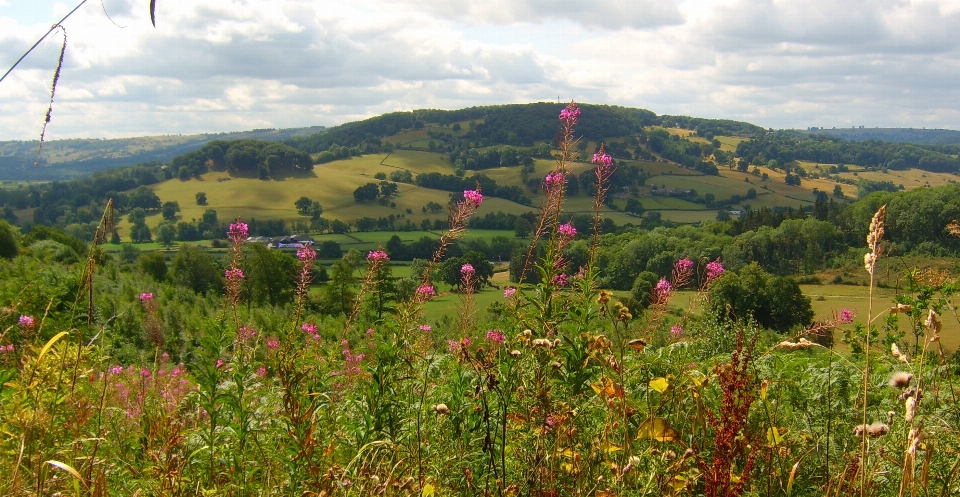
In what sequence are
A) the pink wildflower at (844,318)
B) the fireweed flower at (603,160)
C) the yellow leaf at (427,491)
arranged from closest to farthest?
the yellow leaf at (427,491), the pink wildflower at (844,318), the fireweed flower at (603,160)

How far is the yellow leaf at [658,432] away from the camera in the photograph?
7.72 ft

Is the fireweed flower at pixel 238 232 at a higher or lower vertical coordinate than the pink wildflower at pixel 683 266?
higher

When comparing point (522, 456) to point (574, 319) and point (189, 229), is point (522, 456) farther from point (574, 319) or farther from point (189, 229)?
point (189, 229)

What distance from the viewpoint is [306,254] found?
3652mm

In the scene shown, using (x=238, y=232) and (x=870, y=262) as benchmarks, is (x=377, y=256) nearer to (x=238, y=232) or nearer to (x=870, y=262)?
(x=238, y=232)

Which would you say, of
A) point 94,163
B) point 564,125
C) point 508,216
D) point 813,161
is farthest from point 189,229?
point 813,161

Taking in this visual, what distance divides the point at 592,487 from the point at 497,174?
11921 cm

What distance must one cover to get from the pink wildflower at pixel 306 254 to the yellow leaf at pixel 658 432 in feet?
6.93

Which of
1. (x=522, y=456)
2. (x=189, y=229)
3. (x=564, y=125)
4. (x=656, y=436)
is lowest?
(x=189, y=229)

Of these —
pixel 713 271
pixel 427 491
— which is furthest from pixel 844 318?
pixel 427 491

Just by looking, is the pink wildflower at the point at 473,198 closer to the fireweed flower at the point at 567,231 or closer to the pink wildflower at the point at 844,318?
the fireweed flower at the point at 567,231

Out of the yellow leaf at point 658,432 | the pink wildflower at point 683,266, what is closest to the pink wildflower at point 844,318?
the pink wildflower at point 683,266

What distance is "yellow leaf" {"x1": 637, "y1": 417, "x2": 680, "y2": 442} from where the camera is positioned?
92.7 inches

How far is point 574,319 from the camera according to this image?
3982mm
